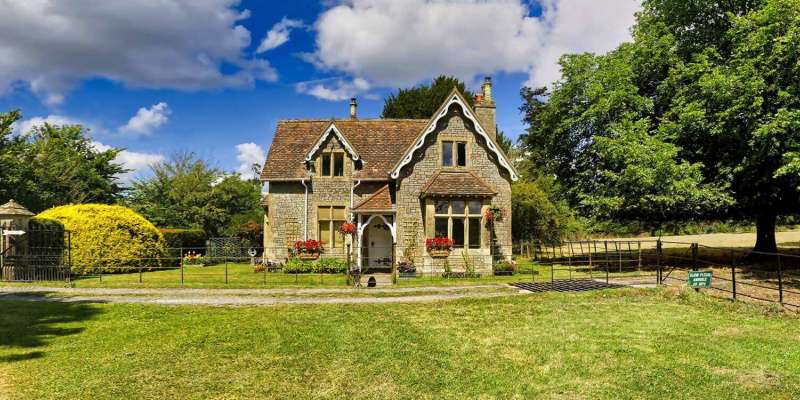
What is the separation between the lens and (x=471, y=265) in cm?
2234

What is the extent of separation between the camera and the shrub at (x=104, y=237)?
23.1m

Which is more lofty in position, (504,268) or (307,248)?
(307,248)

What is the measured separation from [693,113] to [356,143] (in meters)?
16.7

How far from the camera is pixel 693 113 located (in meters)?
20.1

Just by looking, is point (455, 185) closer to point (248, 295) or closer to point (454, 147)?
point (454, 147)

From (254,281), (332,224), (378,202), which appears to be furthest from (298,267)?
(378,202)

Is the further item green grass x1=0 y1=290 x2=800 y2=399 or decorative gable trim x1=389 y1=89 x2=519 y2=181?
decorative gable trim x1=389 y1=89 x2=519 y2=181

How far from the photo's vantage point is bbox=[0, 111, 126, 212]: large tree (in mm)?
36031

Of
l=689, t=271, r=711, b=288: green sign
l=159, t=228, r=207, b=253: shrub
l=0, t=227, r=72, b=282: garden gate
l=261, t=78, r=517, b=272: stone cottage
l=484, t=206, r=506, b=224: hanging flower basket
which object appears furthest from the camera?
l=159, t=228, r=207, b=253: shrub

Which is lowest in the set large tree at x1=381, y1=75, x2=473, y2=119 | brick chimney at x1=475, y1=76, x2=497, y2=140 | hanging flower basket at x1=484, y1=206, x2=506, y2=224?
hanging flower basket at x1=484, y1=206, x2=506, y2=224

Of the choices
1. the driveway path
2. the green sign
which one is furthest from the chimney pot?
the green sign

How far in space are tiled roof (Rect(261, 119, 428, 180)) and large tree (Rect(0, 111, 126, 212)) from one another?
22621mm

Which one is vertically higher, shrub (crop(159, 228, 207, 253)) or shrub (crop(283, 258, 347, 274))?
shrub (crop(159, 228, 207, 253))

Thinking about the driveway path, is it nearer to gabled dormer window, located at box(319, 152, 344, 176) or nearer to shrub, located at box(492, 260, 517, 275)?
shrub, located at box(492, 260, 517, 275)
